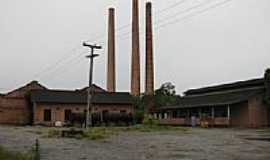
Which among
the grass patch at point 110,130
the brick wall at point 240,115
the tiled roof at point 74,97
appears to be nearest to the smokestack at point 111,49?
the tiled roof at point 74,97

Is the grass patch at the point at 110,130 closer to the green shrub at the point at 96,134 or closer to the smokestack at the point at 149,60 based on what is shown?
the green shrub at the point at 96,134

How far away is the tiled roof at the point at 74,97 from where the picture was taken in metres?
61.8

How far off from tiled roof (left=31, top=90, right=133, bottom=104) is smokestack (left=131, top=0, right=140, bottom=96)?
2.18 meters

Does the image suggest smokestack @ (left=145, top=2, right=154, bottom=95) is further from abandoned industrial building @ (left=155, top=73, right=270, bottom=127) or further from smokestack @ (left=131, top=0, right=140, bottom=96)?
abandoned industrial building @ (left=155, top=73, right=270, bottom=127)

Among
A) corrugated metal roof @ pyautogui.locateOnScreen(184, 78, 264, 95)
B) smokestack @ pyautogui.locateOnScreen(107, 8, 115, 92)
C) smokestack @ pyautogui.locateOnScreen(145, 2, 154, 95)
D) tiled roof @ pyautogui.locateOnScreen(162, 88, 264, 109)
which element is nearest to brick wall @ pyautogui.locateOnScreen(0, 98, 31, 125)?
smokestack @ pyautogui.locateOnScreen(107, 8, 115, 92)

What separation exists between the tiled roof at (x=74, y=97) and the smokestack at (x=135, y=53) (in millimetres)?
2180

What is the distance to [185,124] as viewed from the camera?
59312mm

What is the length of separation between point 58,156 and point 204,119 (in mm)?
40027

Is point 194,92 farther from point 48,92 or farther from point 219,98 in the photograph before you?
point 48,92

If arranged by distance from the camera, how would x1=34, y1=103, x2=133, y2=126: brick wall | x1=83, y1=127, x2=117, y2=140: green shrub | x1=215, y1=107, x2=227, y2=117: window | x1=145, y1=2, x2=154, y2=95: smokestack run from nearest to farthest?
x1=83, y1=127, x2=117, y2=140: green shrub < x1=215, y1=107, x2=227, y2=117: window < x1=34, y1=103, x2=133, y2=126: brick wall < x1=145, y1=2, x2=154, y2=95: smokestack

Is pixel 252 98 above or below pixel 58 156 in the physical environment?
above

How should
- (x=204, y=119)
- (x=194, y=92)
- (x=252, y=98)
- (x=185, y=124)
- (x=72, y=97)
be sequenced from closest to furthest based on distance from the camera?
(x=252, y=98) → (x=204, y=119) → (x=185, y=124) → (x=72, y=97) → (x=194, y=92)

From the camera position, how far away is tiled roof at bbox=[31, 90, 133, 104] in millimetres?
61781

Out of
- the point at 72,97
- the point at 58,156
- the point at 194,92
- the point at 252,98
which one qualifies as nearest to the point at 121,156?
the point at 58,156
